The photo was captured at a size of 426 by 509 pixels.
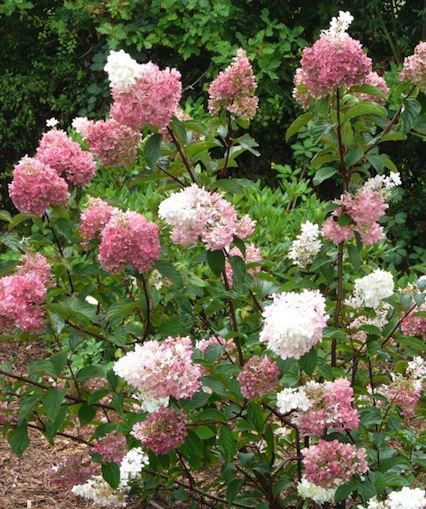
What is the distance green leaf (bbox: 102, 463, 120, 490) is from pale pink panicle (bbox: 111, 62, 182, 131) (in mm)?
858

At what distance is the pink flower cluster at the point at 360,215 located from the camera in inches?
90.4

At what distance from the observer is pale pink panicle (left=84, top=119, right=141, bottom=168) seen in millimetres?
2232

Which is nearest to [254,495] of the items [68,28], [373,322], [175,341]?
[373,322]

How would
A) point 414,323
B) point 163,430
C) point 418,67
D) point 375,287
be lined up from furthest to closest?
1. point 414,323
2. point 375,287
3. point 418,67
4. point 163,430

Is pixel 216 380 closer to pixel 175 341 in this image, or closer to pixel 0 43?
pixel 175 341

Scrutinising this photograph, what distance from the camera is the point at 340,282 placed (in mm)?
2449

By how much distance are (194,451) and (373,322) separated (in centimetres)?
65

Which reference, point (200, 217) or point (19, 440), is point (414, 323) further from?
point (19, 440)

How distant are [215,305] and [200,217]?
609 mm

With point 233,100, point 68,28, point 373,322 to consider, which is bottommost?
point 373,322

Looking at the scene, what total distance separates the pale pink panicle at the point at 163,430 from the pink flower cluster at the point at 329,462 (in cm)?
29

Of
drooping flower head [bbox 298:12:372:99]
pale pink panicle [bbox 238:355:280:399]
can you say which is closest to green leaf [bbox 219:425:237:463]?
pale pink panicle [bbox 238:355:280:399]

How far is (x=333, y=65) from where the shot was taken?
6.72ft

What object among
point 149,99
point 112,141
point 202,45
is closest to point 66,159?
point 112,141
